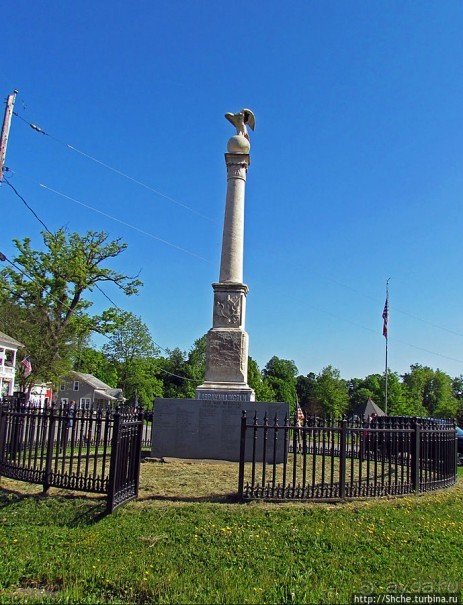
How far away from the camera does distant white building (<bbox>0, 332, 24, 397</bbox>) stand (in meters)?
37.2

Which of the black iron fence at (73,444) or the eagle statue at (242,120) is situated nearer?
the black iron fence at (73,444)

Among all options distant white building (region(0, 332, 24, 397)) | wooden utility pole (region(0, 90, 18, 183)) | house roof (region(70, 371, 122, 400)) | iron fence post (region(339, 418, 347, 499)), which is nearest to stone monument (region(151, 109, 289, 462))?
iron fence post (region(339, 418, 347, 499))

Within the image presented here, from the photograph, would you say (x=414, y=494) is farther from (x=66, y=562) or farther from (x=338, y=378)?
(x=338, y=378)

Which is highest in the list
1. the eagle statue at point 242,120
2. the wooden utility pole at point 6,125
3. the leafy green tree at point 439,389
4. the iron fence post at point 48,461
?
the eagle statue at point 242,120

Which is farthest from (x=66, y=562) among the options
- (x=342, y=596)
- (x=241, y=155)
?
(x=241, y=155)

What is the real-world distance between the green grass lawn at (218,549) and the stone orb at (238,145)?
10564 mm

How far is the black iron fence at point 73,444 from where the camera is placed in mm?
7332

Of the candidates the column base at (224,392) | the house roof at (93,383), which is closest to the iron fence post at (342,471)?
the column base at (224,392)

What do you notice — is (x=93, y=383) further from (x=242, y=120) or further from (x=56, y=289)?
(x=242, y=120)

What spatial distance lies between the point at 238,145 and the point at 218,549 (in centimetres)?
1241

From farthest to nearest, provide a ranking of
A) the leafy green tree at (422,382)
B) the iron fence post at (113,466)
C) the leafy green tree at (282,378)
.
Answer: the leafy green tree at (422,382) < the leafy green tree at (282,378) < the iron fence post at (113,466)

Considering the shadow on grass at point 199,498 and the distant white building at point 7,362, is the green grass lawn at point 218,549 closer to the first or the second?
the shadow on grass at point 199,498

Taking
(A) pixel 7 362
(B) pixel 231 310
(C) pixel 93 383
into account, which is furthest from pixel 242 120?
(C) pixel 93 383

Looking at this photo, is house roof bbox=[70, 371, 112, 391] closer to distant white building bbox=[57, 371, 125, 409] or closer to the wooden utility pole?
distant white building bbox=[57, 371, 125, 409]
